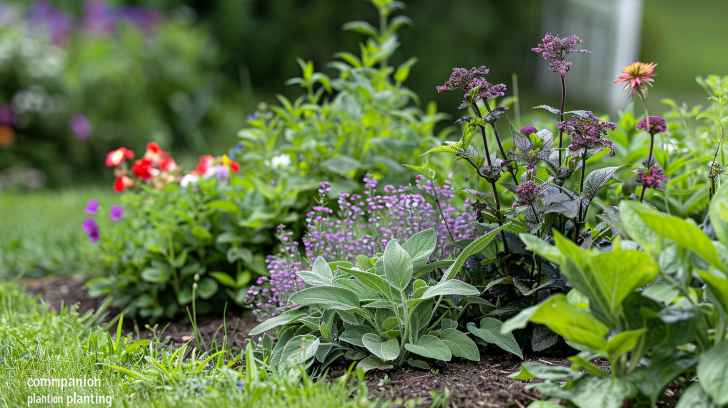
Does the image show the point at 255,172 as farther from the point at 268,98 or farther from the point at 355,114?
the point at 268,98

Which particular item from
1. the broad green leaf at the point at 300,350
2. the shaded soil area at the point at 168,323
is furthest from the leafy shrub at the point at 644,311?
the shaded soil area at the point at 168,323

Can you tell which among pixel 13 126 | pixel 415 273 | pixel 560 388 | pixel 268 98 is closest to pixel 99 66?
pixel 13 126

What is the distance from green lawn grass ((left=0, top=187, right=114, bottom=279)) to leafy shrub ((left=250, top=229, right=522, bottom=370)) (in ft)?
5.30

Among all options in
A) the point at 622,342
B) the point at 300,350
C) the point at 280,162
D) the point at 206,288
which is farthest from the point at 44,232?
the point at 622,342

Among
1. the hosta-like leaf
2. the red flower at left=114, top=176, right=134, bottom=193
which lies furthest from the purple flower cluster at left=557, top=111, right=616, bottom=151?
the red flower at left=114, top=176, right=134, bottom=193

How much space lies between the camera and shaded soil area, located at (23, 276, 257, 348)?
9.70ft

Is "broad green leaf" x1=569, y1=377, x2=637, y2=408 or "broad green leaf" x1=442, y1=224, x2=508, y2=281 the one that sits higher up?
"broad green leaf" x1=442, y1=224, x2=508, y2=281

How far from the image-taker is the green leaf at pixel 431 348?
2.21 m

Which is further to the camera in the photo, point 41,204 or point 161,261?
point 41,204

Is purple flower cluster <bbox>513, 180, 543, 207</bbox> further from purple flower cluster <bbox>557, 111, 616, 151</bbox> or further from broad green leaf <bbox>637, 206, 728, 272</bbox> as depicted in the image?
broad green leaf <bbox>637, 206, 728, 272</bbox>

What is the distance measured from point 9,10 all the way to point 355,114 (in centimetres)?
576

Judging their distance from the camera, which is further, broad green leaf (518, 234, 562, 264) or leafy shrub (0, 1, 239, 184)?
leafy shrub (0, 1, 239, 184)

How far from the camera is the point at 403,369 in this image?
92.4 inches

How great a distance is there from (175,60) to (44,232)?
3.48m
